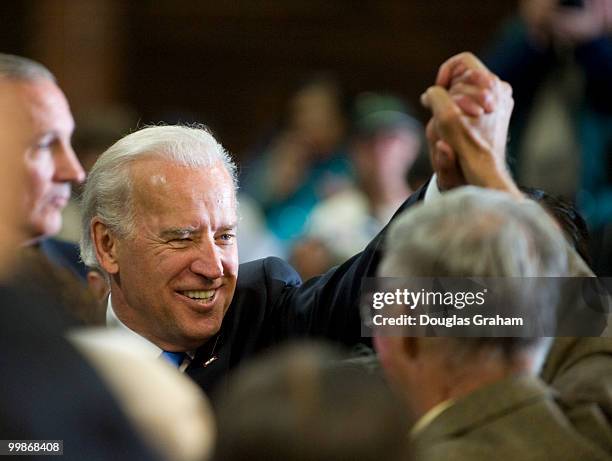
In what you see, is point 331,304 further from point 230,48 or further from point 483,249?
point 230,48

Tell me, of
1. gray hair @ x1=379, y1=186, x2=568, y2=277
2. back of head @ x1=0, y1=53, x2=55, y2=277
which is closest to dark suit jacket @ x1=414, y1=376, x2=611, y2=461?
gray hair @ x1=379, y1=186, x2=568, y2=277

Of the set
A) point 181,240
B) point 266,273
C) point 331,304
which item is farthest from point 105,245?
point 331,304

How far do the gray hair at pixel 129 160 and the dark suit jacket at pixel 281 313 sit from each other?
0.21 m

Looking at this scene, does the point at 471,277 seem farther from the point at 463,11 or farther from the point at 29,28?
the point at 29,28

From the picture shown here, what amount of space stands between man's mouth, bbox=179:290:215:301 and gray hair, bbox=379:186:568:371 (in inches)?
25.5

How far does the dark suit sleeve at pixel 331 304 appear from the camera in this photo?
7.50 ft

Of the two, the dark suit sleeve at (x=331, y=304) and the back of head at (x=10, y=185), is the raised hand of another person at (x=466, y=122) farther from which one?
the back of head at (x=10, y=185)

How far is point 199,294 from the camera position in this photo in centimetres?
226

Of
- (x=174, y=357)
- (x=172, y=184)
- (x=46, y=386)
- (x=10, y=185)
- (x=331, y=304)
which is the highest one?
(x=10, y=185)

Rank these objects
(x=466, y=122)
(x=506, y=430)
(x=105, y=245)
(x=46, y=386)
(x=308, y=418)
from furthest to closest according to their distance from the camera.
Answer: (x=105, y=245) < (x=466, y=122) < (x=506, y=430) < (x=46, y=386) < (x=308, y=418)

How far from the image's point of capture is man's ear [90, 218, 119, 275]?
2.33 metres

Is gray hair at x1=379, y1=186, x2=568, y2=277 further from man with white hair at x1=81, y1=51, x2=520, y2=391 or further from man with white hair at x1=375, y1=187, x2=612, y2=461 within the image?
man with white hair at x1=81, y1=51, x2=520, y2=391

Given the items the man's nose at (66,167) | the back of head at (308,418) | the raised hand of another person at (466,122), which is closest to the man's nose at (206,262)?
the raised hand of another person at (466,122)

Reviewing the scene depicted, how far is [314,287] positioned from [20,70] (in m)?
0.82
